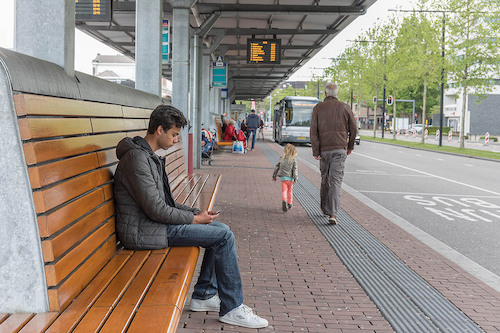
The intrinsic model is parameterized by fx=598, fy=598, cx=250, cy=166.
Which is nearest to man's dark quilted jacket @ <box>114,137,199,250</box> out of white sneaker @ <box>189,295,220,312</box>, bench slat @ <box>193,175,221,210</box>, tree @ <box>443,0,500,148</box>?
white sneaker @ <box>189,295,220,312</box>

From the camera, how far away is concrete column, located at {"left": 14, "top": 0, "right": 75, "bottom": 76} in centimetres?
390

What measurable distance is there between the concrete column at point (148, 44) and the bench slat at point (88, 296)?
581 centimetres

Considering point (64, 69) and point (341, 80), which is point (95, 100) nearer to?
point (64, 69)

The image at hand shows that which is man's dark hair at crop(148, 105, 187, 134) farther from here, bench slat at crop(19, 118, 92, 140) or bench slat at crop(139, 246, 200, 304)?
bench slat at crop(139, 246, 200, 304)

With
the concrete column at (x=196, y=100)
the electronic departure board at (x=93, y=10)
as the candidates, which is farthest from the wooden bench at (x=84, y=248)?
the concrete column at (x=196, y=100)

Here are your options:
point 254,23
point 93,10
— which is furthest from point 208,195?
point 254,23

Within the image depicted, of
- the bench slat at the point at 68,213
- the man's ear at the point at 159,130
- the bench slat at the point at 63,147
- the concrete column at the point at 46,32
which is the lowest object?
the bench slat at the point at 68,213

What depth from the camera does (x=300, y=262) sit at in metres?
5.92

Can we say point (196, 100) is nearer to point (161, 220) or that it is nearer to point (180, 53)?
point (180, 53)

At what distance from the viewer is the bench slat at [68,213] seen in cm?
274

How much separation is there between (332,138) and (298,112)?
27121 mm

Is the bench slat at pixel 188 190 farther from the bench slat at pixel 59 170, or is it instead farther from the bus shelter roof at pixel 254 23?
the bus shelter roof at pixel 254 23

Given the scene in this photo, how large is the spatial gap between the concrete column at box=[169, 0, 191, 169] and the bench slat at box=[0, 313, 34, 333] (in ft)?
37.3

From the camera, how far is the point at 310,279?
5.29 m
